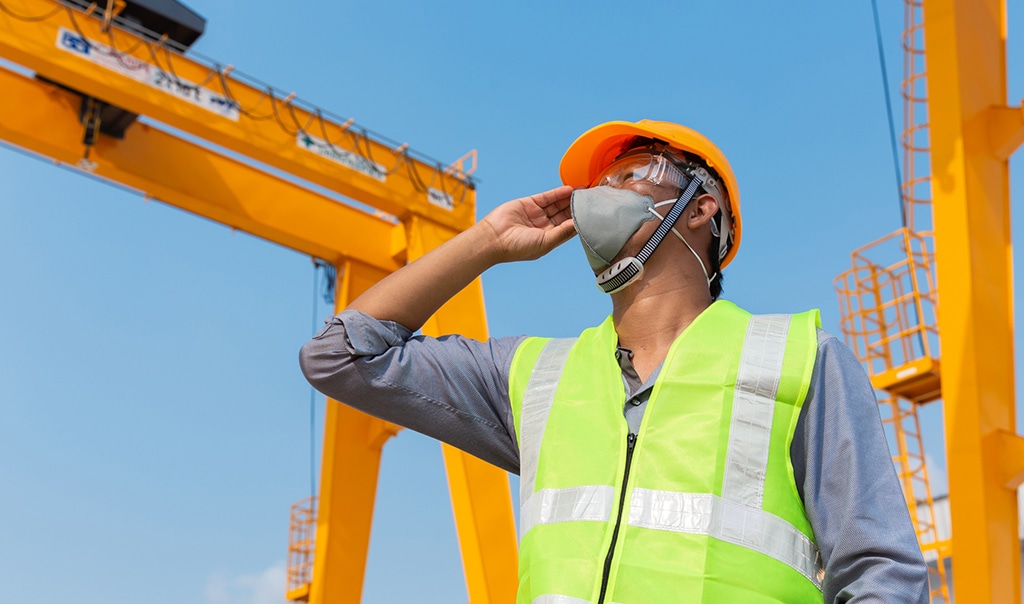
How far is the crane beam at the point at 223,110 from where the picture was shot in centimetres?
977

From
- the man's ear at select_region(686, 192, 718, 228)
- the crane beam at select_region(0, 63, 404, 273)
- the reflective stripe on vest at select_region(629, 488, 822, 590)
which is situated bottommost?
the reflective stripe on vest at select_region(629, 488, 822, 590)

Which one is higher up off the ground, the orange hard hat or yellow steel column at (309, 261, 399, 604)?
yellow steel column at (309, 261, 399, 604)

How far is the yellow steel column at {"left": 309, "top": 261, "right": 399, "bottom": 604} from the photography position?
1235 cm

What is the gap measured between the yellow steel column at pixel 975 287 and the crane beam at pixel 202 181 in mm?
6889

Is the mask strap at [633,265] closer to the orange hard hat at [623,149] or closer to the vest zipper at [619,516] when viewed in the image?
the orange hard hat at [623,149]

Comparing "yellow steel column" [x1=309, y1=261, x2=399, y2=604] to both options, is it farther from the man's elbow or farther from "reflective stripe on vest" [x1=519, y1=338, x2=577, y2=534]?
"reflective stripe on vest" [x1=519, y1=338, x2=577, y2=534]

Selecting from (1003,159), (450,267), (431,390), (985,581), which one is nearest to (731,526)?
(431,390)

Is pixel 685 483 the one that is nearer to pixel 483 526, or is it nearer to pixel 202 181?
pixel 483 526

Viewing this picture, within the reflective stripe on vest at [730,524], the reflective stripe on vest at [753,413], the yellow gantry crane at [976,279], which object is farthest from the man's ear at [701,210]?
the yellow gantry crane at [976,279]

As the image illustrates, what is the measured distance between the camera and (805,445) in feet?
6.66

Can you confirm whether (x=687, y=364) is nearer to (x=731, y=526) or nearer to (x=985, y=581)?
(x=731, y=526)

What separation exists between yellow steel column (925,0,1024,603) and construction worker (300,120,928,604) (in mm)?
5006

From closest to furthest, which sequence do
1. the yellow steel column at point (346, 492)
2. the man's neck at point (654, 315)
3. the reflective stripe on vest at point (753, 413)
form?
1. the reflective stripe on vest at point (753, 413)
2. the man's neck at point (654, 315)
3. the yellow steel column at point (346, 492)

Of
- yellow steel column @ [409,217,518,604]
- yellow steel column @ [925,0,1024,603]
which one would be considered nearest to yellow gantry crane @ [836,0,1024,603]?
yellow steel column @ [925,0,1024,603]
